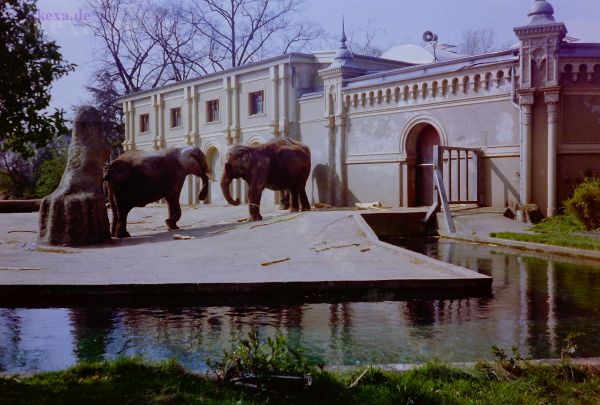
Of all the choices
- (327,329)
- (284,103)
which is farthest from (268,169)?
(327,329)

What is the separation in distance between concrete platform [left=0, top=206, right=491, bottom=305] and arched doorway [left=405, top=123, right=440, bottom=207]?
307 inches

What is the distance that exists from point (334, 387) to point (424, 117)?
57.6 feet

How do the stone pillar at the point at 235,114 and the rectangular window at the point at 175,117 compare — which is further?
the rectangular window at the point at 175,117

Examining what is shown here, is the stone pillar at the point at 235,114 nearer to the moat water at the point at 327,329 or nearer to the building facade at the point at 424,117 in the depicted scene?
the building facade at the point at 424,117

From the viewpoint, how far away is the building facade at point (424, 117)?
17.6 m

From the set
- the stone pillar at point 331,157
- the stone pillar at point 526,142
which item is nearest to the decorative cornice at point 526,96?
the stone pillar at point 526,142

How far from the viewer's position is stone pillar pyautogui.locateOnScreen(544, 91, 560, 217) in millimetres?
17422

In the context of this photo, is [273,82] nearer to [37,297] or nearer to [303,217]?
[303,217]

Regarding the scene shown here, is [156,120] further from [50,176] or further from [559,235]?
[559,235]

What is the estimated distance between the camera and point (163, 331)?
649cm

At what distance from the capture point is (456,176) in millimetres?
19812

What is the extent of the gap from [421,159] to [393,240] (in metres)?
6.46

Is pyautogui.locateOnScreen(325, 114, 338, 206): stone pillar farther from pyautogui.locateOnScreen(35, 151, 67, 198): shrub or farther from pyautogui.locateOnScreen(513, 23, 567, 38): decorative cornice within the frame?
pyautogui.locateOnScreen(35, 151, 67, 198): shrub

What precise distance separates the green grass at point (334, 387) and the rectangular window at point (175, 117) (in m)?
30.0
